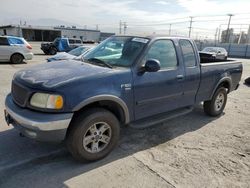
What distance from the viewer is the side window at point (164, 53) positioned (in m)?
4.06

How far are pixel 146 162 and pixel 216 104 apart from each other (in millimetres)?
3042

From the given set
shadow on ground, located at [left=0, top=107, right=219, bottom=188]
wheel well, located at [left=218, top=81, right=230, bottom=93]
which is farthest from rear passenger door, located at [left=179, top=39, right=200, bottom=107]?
wheel well, located at [left=218, top=81, right=230, bottom=93]

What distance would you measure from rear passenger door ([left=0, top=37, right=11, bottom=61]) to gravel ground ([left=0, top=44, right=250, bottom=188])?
10.4 m

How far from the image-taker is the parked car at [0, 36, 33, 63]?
1402 centimetres

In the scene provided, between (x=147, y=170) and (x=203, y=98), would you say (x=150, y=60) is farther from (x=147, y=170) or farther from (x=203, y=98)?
(x=203, y=98)

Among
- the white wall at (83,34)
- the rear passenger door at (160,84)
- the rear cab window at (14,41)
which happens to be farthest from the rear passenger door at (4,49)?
the white wall at (83,34)

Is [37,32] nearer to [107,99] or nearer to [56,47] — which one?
[56,47]

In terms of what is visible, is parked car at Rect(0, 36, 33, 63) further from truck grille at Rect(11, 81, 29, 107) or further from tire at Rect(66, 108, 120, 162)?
tire at Rect(66, 108, 120, 162)

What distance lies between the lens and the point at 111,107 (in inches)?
145

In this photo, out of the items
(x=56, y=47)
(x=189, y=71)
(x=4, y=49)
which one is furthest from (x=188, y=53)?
(x=56, y=47)

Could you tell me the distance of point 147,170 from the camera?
133 inches

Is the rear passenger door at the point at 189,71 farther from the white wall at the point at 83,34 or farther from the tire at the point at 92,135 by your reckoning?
the white wall at the point at 83,34

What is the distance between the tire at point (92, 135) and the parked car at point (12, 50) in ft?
41.6

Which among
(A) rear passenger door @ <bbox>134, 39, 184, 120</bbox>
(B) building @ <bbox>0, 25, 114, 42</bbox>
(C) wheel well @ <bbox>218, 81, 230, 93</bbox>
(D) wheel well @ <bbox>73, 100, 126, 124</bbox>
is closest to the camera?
(D) wheel well @ <bbox>73, 100, 126, 124</bbox>
